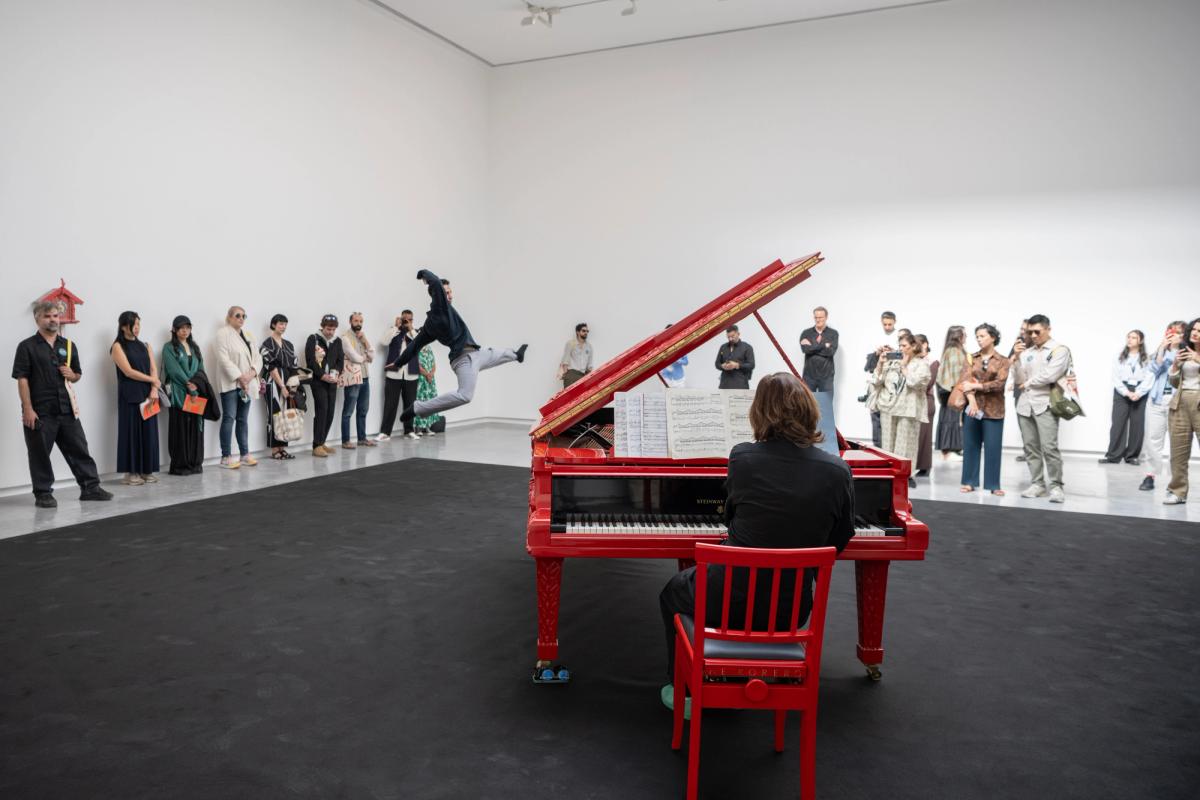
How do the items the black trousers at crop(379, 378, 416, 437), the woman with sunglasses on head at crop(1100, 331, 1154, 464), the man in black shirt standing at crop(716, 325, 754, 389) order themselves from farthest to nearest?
the black trousers at crop(379, 378, 416, 437) → the man in black shirt standing at crop(716, 325, 754, 389) → the woman with sunglasses on head at crop(1100, 331, 1154, 464)

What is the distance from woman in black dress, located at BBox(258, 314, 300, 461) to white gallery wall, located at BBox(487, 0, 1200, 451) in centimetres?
421

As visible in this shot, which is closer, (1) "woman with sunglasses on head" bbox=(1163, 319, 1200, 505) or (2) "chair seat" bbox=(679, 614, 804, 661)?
(2) "chair seat" bbox=(679, 614, 804, 661)

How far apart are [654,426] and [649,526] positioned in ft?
1.44

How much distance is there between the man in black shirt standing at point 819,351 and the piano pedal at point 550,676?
22.1 feet

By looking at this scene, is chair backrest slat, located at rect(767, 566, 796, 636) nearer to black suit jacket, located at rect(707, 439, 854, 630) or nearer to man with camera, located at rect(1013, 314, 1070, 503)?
black suit jacket, located at rect(707, 439, 854, 630)

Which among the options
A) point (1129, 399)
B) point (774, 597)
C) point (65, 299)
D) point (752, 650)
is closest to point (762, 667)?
point (752, 650)

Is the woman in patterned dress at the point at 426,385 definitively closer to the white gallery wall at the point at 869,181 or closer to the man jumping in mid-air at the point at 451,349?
the white gallery wall at the point at 869,181

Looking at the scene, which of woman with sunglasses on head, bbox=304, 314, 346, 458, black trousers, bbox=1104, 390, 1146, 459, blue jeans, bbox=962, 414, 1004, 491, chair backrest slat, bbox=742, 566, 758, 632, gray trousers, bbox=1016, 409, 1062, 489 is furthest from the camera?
black trousers, bbox=1104, 390, 1146, 459

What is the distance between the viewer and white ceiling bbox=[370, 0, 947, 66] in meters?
9.59

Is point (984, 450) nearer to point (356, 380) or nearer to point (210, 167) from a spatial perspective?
point (356, 380)

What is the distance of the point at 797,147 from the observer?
10.2 metres

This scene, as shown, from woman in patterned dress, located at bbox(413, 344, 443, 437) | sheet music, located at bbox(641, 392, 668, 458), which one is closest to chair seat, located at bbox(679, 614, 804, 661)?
sheet music, located at bbox(641, 392, 668, 458)

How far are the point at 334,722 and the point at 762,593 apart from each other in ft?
4.98

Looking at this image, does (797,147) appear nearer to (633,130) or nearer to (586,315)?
(633,130)
